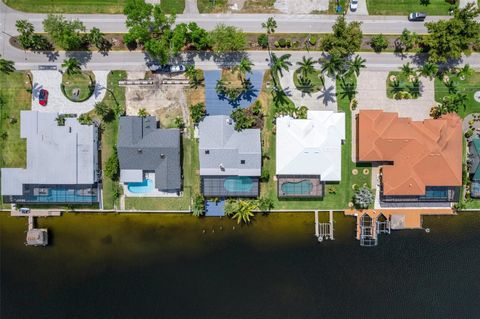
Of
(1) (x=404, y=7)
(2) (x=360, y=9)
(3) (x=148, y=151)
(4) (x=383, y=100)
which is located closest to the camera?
(3) (x=148, y=151)

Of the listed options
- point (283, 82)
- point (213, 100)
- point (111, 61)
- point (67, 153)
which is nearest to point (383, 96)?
point (283, 82)

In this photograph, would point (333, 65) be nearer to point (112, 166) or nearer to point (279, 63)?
point (279, 63)

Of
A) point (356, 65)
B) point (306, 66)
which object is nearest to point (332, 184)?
point (356, 65)

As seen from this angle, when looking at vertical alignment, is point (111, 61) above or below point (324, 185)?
above

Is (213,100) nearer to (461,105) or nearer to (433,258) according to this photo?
(461,105)

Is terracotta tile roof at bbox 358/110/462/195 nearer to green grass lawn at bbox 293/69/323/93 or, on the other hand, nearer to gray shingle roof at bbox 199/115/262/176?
green grass lawn at bbox 293/69/323/93

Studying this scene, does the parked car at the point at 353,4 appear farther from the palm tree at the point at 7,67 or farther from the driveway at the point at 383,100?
the palm tree at the point at 7,67

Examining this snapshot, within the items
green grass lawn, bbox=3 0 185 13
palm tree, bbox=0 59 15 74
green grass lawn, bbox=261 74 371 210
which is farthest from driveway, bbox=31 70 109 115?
green grass lawn, bbox=261 74 371 210
